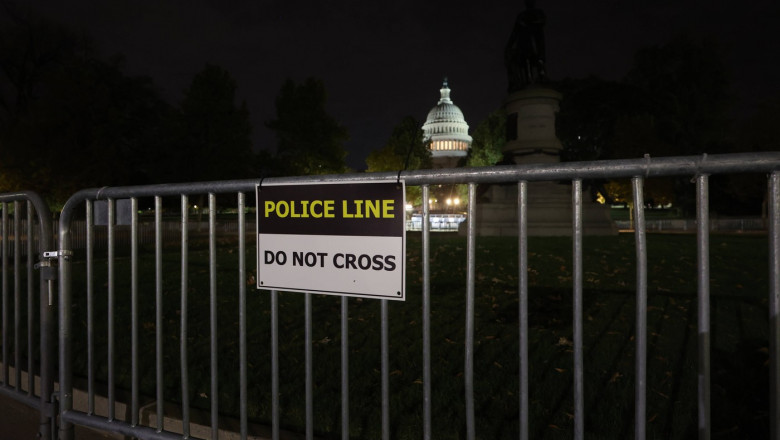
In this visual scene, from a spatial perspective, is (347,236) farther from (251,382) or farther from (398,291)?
(251,382)

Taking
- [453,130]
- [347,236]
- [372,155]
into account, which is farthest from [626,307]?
[453,130]

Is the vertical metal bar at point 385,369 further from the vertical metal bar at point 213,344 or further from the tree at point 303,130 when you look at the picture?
the tree at point 303,130

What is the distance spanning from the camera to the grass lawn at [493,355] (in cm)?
327

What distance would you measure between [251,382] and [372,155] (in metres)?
51.6

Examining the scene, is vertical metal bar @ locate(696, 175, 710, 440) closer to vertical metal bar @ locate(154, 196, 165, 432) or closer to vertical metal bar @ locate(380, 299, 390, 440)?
vertical metal bar @ locate(380, 299, 390, 440)

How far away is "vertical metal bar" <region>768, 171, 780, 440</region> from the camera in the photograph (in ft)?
5.94

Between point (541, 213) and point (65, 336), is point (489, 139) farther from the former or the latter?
point (65, 336)

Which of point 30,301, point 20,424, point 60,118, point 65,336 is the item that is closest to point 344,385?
point 65,336

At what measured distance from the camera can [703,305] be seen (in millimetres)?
1946

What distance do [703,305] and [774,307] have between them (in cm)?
22

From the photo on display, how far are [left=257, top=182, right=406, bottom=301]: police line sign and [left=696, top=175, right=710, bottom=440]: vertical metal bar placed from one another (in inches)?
49.2

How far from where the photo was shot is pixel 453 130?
12669 cm

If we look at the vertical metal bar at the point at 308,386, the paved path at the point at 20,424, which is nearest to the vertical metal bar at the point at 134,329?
the paved path at the point at 20,424

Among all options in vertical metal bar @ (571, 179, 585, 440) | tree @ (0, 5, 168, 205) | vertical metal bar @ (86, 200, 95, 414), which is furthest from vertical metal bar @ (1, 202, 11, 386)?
tree @ (0, 5, 168, 205)
